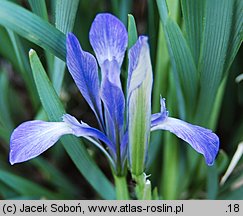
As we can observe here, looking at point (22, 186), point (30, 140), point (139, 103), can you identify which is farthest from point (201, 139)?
point (22, 186)

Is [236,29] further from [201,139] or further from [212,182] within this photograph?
[212,182]

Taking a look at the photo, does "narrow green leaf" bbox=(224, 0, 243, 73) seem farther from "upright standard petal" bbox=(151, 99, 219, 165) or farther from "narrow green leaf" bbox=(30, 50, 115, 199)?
"narrow green leaf" bbox=(30, 50, 115, 199)

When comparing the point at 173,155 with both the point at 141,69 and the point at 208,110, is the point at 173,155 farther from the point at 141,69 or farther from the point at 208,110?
the point at 141,69

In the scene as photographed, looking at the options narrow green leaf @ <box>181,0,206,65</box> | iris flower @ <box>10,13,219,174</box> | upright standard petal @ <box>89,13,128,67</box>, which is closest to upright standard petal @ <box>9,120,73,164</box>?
iris flower @ <box>10,13,219,174</box>
